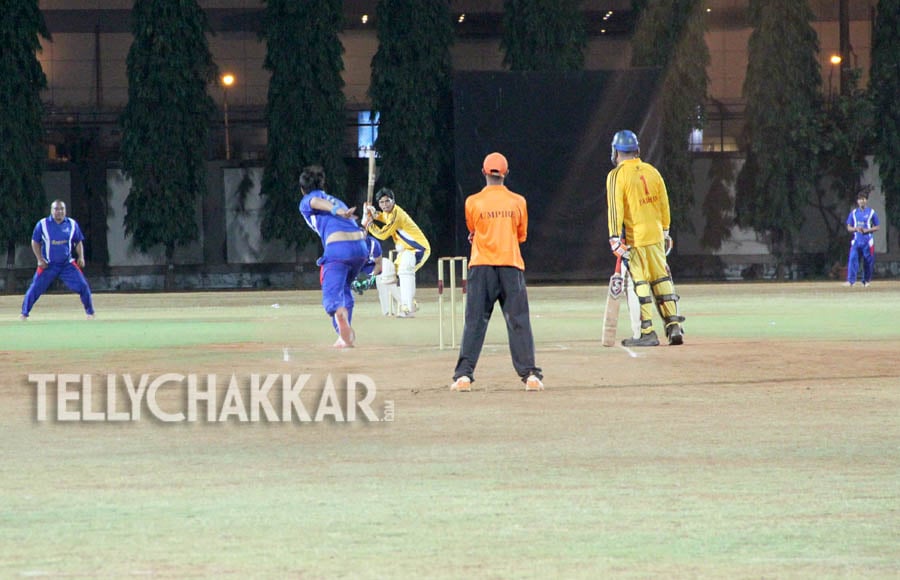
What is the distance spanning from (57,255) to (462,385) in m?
16.9

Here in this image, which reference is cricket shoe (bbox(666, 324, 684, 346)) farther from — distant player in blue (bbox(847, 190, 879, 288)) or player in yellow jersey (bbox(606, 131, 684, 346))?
distant player in blue (bbox(847, 190, 879, 288))

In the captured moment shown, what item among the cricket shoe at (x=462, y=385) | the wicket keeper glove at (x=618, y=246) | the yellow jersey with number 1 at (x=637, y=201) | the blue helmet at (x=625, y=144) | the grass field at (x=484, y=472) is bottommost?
the grass field at (x=484, y=472)

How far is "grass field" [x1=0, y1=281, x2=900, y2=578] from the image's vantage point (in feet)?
23.8

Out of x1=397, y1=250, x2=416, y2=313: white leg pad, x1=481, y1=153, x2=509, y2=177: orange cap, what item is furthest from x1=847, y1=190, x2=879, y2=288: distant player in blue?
x1=481, y1=153, x2=509, y2=177: orange cap

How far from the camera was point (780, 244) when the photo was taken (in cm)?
5428

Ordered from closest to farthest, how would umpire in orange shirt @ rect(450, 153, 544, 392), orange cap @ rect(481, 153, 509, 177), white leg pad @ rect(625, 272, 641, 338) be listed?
umpire in orange shirt @ rect(450, 153, 544, 392)
orange cap @ rect(481, 153, 509, 177)
white leg pad @ rect(625, 272, 641, 338)

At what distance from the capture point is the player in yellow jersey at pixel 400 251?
1077 inches

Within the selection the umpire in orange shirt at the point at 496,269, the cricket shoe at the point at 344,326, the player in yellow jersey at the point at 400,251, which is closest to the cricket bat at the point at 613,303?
the cricket shoe at the point at 344,326

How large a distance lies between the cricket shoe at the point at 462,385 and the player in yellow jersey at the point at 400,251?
35.7ft

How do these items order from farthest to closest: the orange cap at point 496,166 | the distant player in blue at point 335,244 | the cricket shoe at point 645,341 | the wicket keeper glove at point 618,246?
the distant player in blue at point 335,244, the cricket shoe at point 645,341, the wicket keeper glove at point 618,246, the orange cap at point 496,166

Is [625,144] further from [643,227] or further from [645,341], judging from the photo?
[645,341]

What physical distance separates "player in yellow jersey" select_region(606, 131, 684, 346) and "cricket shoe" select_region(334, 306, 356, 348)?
11.3 feet

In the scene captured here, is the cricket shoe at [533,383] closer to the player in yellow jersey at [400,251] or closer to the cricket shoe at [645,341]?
the cricket shoe at [645,341]

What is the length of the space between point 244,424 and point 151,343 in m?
10.3
